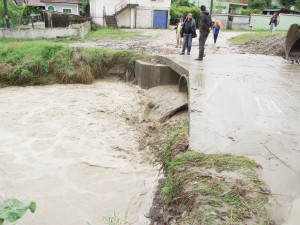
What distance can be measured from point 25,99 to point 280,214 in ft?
24.9

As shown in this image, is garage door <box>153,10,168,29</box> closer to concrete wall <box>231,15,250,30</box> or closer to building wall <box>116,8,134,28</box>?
building wall <box>116,8,134,28</box>

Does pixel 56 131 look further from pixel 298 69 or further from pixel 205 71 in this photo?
pixel 298 69

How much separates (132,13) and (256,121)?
2592 centimetres

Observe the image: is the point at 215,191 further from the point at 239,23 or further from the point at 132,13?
the point at 239,23

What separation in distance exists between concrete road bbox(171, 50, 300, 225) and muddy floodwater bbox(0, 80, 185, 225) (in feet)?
4.05

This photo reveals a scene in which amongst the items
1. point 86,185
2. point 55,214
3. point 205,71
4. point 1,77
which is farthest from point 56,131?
point 1,77

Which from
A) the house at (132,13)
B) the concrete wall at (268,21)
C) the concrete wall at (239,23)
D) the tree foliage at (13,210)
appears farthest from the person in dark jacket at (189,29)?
the concrete wall at (239,23)

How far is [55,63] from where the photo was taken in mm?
9180

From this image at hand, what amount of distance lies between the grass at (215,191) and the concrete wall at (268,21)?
28.3 metres

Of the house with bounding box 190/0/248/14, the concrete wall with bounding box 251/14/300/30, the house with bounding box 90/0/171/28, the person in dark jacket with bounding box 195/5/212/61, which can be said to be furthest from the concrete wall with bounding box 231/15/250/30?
the person in dark jacket with bounding box 195/5/212/61

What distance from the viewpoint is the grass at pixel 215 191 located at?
220 cm

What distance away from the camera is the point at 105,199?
3.81 m

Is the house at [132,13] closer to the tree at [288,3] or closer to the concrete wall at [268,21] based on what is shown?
the concrete wall at [268,21]

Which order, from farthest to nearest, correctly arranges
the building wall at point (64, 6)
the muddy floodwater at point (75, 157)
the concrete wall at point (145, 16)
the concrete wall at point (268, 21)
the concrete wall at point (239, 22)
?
1. the building wall at point (64, 6)
2. the concrete wall at point (239, 22)
3. the concrete wall at point (145, 16)
4. the concrete wall at point (268, 21)
5. the muddy floodwater at point (75, 157)
